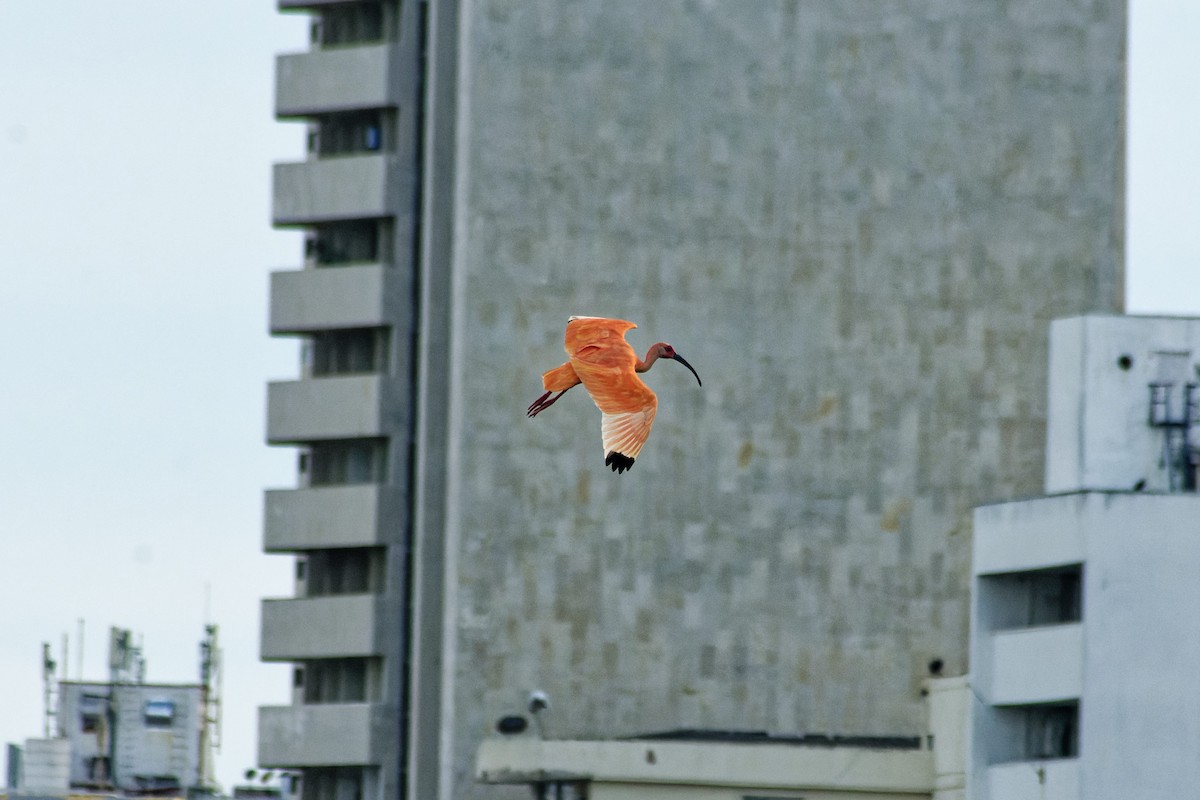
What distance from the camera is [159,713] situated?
123 metres

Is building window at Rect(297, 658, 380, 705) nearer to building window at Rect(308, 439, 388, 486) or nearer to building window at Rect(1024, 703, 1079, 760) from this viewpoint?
building window at Rect(308, 439, 388, 486)

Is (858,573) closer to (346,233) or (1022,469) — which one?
(1022,469)

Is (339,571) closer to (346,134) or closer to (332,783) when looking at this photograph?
(332,783)

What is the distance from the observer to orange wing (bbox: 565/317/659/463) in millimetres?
20641

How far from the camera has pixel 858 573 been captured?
8050 cm

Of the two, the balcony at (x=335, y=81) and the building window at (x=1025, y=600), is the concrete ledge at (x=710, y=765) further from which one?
the balcony at (x=335, y=81)

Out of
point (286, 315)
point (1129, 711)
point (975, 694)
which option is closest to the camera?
point (1129, 711)

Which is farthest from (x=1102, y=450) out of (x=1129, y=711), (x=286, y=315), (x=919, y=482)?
(x=286, y=315)

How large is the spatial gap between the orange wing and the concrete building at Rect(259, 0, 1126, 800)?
54.8 meters

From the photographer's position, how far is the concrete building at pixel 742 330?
7931 cm

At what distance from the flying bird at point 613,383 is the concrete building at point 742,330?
5493cm

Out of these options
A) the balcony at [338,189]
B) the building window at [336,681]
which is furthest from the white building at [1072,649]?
the balcony at [338,189]

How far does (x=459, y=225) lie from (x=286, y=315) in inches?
393

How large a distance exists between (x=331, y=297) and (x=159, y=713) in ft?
134
